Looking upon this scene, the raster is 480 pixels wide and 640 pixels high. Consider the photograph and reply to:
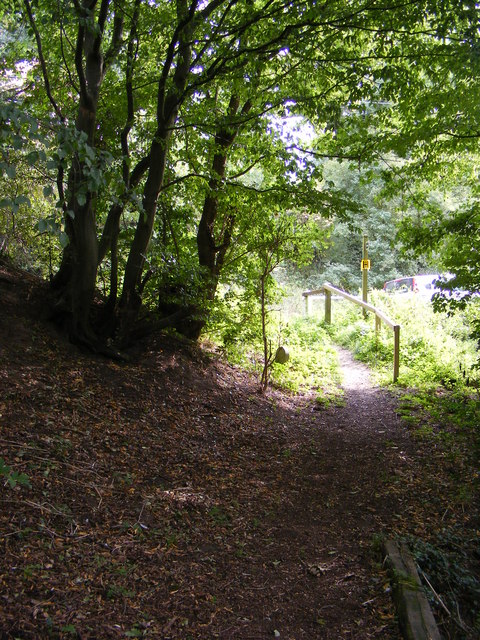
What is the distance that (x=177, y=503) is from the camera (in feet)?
13.9

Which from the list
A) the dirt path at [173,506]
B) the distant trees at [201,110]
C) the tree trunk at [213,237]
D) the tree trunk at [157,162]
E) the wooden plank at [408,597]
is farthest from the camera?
the tree trunk at [213,237]

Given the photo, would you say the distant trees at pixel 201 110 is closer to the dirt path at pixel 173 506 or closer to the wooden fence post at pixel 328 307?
the dirt path at pixel 173 506

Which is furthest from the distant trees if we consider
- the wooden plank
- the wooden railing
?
the wooden plank

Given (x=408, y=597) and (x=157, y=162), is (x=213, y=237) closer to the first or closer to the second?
(x=157, y=162)

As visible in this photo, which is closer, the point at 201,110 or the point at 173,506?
the point at 173,506

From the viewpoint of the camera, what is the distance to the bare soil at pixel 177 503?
2.96m

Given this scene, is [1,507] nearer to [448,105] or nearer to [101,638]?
[101,638]

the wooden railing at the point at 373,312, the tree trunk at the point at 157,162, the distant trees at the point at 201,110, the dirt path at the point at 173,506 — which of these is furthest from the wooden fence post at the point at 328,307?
the tree trunk at the point at 157,162

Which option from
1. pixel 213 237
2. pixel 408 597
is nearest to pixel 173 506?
pixel 408 597

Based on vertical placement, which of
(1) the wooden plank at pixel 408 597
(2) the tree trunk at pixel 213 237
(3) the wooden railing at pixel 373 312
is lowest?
(1) the wooden plank at pixel 408 597

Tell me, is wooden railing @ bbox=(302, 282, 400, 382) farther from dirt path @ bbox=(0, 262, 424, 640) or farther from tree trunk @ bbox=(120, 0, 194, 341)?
tree trunk @ bbox=(120, 0, 194, 341)

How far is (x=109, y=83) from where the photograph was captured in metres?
7.21

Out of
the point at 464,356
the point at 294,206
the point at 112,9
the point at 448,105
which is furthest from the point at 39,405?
the point at 464,356

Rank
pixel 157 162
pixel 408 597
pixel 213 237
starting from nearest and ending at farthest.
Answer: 1. pixel 408 597
2. pixel 157 162
3. pixel 213 237
